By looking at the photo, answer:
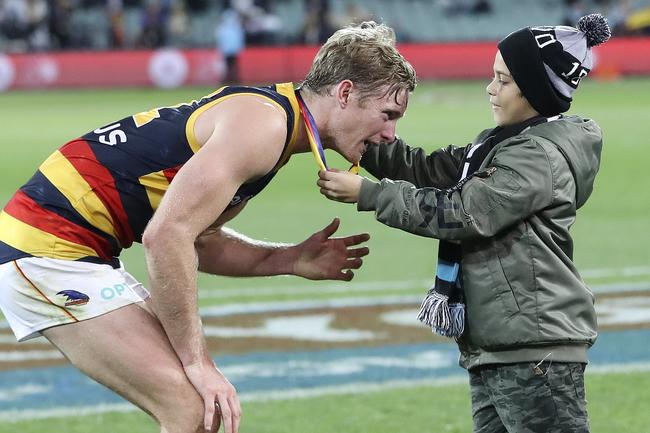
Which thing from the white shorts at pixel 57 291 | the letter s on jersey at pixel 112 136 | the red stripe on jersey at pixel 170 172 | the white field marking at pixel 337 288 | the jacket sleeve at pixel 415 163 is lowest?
the white field marking at pixel 337 288

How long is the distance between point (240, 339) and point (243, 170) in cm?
393

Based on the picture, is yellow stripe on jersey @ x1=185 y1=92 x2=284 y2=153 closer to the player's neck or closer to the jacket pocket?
the player's neck

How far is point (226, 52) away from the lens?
100 ft

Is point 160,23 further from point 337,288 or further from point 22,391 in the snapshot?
point 22,391

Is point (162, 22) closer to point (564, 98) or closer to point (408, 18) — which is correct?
point (408, 18)

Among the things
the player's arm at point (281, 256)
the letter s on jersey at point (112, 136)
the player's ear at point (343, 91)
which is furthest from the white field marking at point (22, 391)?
the player's ear at point (343, 91)

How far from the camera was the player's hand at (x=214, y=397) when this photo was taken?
163 inches

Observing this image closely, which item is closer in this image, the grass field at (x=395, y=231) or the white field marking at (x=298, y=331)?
the grass field at (x=395, y=231)

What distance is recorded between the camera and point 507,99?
→ 174 inches

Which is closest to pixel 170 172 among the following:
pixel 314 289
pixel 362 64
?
pixel 362 64

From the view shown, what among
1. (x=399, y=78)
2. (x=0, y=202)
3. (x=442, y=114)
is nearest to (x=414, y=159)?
(x=399, y=78)

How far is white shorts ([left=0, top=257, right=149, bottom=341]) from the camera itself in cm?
432

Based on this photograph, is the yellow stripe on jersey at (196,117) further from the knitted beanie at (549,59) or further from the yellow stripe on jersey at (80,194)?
the knitted beanie at (549,59)

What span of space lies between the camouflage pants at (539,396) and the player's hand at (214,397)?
89 cm
